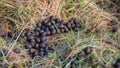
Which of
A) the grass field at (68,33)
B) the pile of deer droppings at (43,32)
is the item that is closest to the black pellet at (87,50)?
the grass field at (68,33)

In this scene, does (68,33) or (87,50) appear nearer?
(87,50)

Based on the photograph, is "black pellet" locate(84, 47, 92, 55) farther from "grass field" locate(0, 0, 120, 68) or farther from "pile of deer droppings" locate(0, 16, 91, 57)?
"pile of deer droppings" locate(0, 16, 91, 57)

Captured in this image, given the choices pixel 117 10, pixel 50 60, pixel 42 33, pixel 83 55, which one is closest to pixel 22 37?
pixel 42 33

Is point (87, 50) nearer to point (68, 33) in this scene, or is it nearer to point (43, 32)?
point (68, 33)

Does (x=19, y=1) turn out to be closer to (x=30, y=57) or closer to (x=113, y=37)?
(x=30, y=57)

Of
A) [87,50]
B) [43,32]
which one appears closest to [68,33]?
[43,32]

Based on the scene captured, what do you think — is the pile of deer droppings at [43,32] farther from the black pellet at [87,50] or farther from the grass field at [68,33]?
the black pellet at [87,50]

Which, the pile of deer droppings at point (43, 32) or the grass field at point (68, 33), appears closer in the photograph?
the grass field at point (68, 33)

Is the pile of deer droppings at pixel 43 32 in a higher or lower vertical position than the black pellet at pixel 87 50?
higher

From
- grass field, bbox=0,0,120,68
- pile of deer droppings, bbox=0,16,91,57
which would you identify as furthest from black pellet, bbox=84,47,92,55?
pile of deer droppings, bbox=0,16,91,57
